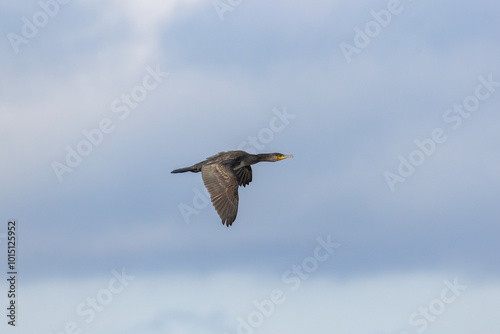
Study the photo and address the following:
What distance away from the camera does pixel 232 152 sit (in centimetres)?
7225

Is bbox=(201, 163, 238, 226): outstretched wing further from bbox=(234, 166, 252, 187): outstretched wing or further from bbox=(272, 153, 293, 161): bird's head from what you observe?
bbox=(272, 153, 293, 161): bird's head

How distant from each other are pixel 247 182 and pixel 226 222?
7.94 meters

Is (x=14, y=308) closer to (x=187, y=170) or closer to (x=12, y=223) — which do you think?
(x=12, y=223)

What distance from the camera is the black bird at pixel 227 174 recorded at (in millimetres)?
66875

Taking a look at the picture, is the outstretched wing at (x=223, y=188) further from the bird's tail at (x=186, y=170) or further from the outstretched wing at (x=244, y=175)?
the outstretched wing at (x=244, y=175)

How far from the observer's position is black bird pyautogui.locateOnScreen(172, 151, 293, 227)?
219 feet

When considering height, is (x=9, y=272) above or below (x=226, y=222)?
above

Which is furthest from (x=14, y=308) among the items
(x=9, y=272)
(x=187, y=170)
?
(x=187, y=170)

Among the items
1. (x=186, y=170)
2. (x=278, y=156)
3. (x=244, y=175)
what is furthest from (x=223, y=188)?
(x=278, y=156)

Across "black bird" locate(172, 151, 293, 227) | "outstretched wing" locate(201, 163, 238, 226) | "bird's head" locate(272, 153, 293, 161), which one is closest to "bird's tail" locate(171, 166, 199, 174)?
"black bird" locate(172, 151, 293, 227)

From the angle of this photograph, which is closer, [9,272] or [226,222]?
[226,222]

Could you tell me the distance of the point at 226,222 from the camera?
6606cm

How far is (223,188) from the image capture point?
67.9 metres

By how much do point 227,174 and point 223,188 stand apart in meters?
1.16
